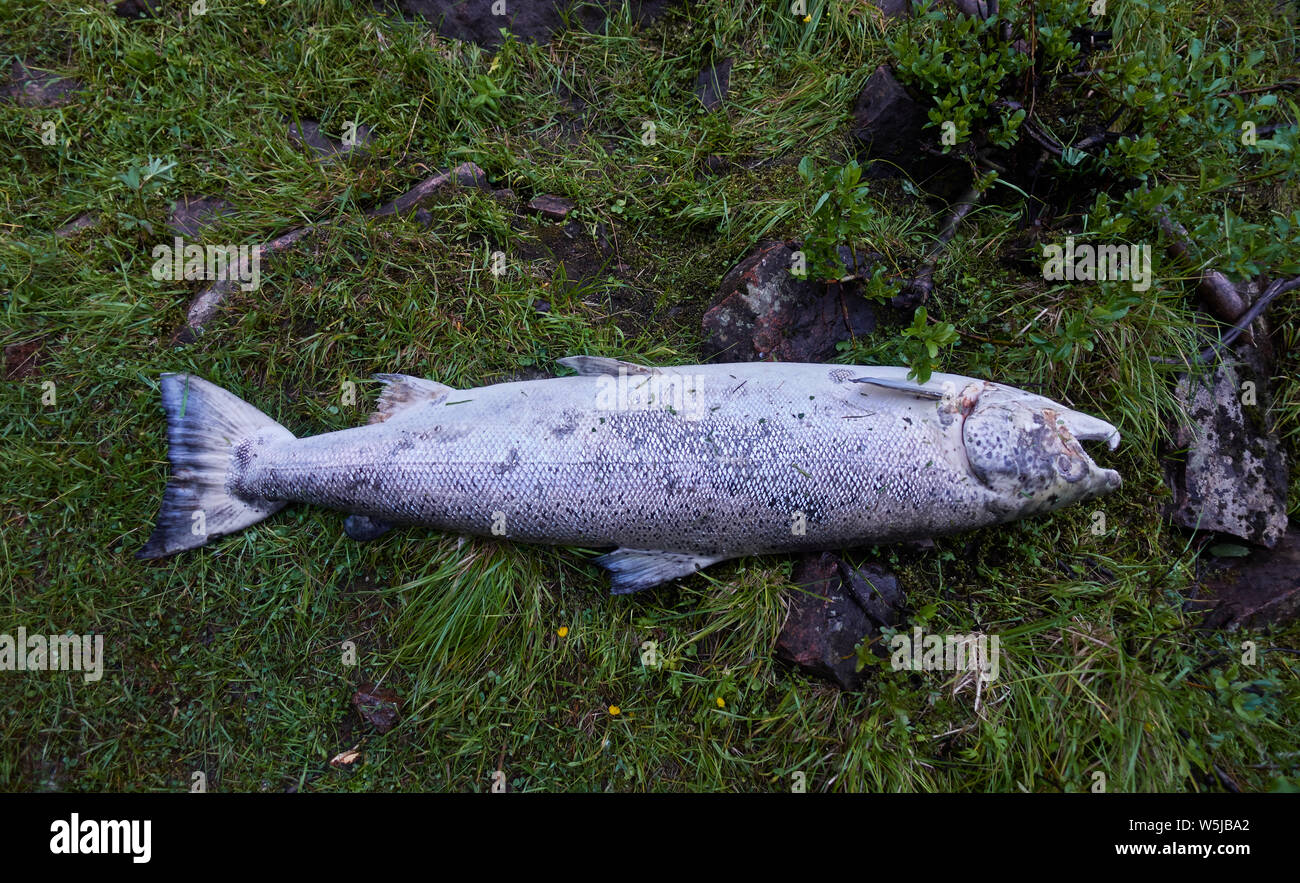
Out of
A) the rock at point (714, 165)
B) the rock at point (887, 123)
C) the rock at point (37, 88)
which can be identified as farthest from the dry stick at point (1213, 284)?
the rock at point (37, 88)

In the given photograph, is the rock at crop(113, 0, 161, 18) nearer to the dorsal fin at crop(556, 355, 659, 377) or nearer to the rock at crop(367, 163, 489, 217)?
the rock at crop(367, 163, 489, 217)

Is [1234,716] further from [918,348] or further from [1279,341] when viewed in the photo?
[918,348]

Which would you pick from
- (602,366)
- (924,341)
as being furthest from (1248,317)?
(602,366)

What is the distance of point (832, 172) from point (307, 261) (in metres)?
3.34

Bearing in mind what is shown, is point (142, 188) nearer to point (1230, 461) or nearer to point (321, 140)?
point (321, 140)

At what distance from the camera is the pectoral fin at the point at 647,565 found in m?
3.56

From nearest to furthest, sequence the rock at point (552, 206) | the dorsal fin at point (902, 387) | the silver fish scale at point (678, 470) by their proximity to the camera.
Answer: the silver fish scale at point (678, 470), the dorsal fin at point (902, 387), the rock at point (552, 206)

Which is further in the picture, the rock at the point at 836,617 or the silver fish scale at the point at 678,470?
the rock at the point at 836,617

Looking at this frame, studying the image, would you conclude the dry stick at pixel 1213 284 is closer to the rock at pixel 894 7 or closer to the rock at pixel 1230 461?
the rock at pixel 1230 461

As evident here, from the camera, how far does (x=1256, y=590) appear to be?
3.85m

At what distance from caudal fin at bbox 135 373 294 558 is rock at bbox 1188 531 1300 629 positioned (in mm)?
5722

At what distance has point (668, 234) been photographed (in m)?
4.26

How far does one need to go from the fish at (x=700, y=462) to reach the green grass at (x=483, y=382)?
0.48 meters

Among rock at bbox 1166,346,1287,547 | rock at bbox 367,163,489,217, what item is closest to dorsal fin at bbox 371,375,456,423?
rock at bbox 367,163,489,217
